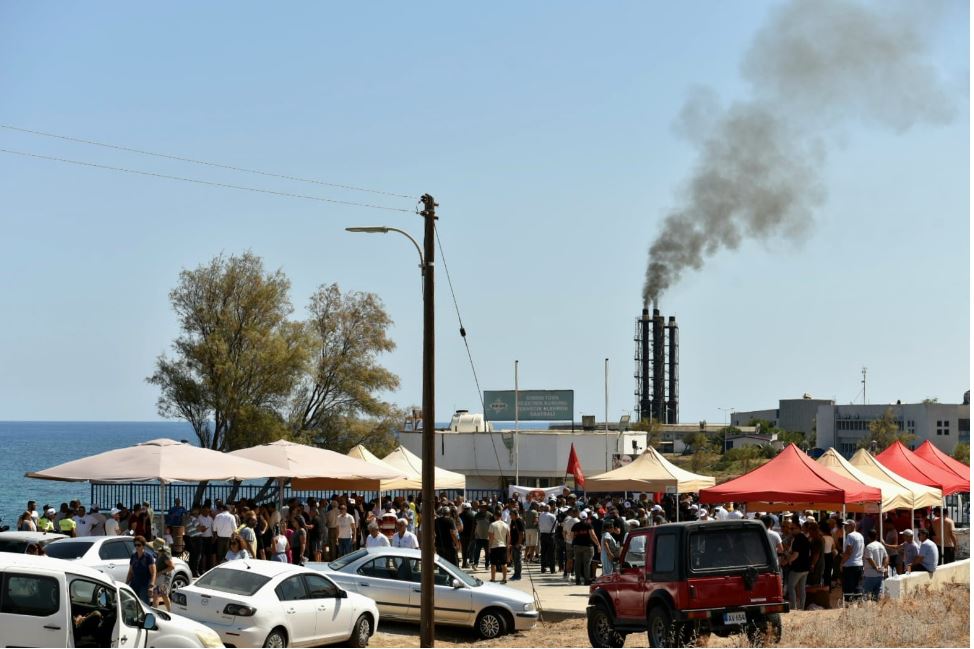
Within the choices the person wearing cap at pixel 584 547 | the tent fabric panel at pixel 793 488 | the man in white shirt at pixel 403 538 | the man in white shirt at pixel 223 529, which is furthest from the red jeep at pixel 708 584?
the man in white shirt at pixel 223 529

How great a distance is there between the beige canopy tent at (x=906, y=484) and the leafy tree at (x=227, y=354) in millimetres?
25926

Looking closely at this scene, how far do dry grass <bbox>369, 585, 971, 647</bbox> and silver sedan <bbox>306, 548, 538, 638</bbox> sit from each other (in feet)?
1.02

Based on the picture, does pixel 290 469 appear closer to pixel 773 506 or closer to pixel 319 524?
pixel 319 524

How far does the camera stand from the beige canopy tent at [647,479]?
30547 millimetres

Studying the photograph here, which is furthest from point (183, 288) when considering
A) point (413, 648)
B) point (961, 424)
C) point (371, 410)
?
point (961, 424)

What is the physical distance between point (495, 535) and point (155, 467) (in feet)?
25.7

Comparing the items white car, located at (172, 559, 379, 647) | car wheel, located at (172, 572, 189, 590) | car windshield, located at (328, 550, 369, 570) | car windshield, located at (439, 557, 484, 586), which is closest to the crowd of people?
car wheel, located at (172, 572, 189, 590)

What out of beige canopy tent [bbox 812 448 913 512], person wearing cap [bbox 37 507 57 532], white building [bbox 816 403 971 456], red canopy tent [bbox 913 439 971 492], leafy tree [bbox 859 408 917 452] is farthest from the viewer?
white building [bbox 816 403 971 456]

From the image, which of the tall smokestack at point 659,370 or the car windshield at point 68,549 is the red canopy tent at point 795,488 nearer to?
the car windshield at point 68,549

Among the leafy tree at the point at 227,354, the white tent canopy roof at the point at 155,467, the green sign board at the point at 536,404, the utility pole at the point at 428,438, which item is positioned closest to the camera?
the utility pole at the point at 428,438

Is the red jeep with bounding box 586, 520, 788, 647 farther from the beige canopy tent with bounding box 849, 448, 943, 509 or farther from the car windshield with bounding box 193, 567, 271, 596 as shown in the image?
the beige canopy tent with bounding box 849, 448, 943, 509

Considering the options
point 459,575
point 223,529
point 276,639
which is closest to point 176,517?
point 223,529

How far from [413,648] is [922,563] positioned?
10192 millimetres

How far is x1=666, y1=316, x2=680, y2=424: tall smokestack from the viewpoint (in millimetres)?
122812
